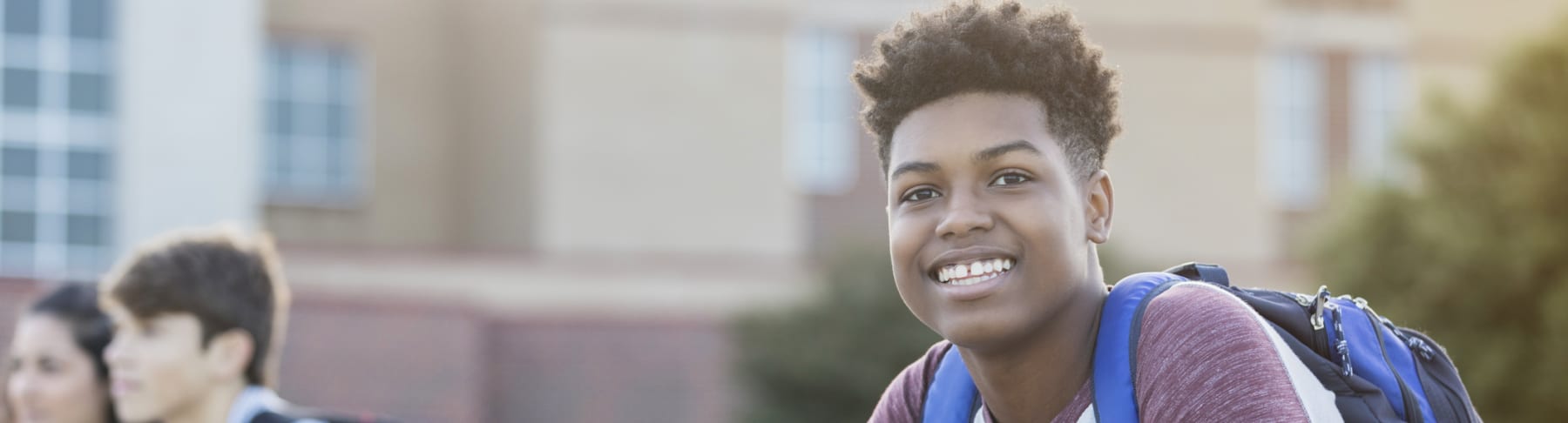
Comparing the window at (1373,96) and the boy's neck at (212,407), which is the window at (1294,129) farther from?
the boy's neck at (212,407)

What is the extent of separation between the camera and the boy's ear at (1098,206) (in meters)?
3.15

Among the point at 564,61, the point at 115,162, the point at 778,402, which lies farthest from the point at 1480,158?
the point at 115,162

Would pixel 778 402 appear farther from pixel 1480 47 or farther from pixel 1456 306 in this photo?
pixel 1480 47

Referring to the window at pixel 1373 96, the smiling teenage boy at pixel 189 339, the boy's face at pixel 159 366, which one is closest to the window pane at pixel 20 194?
the smiling teenage boy at pixel 189 339

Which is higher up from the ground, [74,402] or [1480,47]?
[1480,47]

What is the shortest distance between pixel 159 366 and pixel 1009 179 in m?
3.01

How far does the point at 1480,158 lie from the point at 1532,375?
160cm

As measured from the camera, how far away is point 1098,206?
3.18m

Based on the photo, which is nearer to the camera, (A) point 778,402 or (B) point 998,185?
(B) point 998,185

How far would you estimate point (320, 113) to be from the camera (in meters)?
17.8

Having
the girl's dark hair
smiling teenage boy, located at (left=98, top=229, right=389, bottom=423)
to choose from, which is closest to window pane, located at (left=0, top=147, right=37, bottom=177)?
the girl's dark hair

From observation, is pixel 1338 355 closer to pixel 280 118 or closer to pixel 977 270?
pixel 977 270

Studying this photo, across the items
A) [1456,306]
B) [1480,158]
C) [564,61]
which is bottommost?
[1456,306]

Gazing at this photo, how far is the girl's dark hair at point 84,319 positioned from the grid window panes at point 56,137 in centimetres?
988
